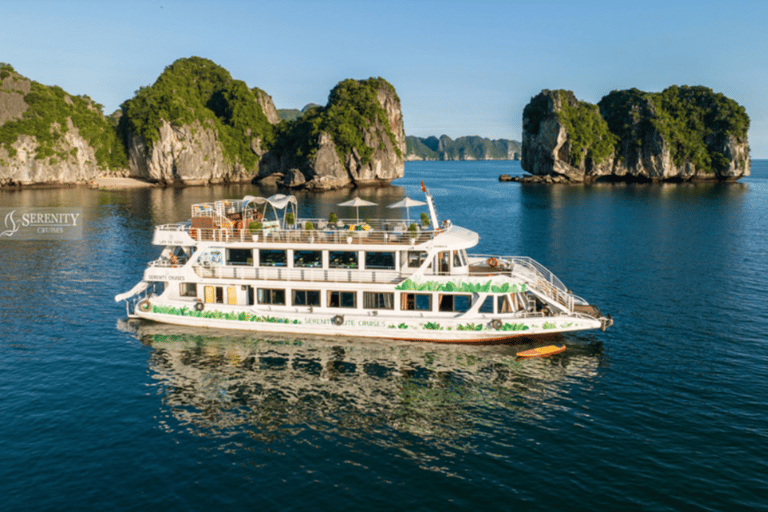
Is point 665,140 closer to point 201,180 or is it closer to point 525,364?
point 201,180

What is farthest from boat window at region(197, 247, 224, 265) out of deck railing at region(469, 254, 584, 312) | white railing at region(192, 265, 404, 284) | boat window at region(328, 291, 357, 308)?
deck railing at region(469, 254, 584, 312)

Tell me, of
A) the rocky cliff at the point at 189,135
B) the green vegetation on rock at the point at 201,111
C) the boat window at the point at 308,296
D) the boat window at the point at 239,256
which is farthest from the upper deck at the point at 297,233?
the green vegetation on rock at the point at 201,111

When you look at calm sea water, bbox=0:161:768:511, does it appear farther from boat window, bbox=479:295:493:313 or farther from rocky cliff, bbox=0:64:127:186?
rocky cliff, bbox=0:64:127:186

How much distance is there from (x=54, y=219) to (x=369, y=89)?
338 feet

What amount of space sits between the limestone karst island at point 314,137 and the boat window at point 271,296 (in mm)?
111566

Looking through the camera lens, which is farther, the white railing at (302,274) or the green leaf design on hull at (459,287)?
the white railing at (302,274)

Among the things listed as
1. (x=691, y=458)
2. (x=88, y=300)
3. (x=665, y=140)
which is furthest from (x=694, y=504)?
(x=665, y=140)

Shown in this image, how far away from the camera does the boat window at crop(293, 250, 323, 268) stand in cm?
3384

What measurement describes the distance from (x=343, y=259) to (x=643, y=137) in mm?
164662

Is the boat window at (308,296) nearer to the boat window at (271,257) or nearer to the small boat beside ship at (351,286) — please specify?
the small boat beside ship at (351,286)

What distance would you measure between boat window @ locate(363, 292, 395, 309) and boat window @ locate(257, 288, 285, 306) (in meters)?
5.54

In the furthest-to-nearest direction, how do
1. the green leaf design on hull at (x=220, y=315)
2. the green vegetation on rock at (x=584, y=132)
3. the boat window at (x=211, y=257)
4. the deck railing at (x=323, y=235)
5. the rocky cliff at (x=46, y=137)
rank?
the green vegetation on rock at (x=584, y=132), the rocky cliff at (x=46, y=137), the boat window at (x=211, y=257), the green leaf design on hull at (x=220, y=315), the deck railing at (x=323, y=235)

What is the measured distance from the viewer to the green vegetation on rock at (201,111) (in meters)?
151

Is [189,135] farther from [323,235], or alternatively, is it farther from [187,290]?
[323,235]
